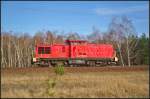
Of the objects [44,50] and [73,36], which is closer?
[44,50]

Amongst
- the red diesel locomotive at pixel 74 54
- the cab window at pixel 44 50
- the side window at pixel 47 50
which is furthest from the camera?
the side window at pixel 47 50

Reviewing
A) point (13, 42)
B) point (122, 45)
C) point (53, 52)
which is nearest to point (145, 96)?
point (53, 52)

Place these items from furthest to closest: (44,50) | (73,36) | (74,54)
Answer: (73,36) < (74,54) < (44,50)

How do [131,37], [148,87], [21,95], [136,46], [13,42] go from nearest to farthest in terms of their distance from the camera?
[21,95] < [148,87] < [131,37] < [136,46] < [13,42]

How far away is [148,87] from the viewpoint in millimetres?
16672

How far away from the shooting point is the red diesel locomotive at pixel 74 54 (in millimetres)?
39125

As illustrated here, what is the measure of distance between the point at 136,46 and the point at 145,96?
2523 inches

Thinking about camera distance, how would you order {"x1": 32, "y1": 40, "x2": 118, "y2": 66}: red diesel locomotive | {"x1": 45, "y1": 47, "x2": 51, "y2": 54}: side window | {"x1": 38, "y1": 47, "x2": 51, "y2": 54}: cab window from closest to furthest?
1. {"x1": 32, "y1": 40, "x2": 118, "y2": 66}: red diesel locomotive
2. {"x1": 38, "y1": 47, "x2": 51, "y2": 54}: cab window
3. {"x1": 45, "y1": 47, "x2": 51, "y2": 54}: side window

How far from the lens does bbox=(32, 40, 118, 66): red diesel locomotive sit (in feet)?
128

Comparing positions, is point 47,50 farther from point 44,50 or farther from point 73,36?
point 73,36

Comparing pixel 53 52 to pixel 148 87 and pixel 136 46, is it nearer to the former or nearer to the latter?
pixel 148 87

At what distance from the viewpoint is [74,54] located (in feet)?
133

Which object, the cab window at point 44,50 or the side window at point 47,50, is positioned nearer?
the cab window at point 44,50

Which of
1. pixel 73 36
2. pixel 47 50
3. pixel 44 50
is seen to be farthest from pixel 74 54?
pixel 73 36
